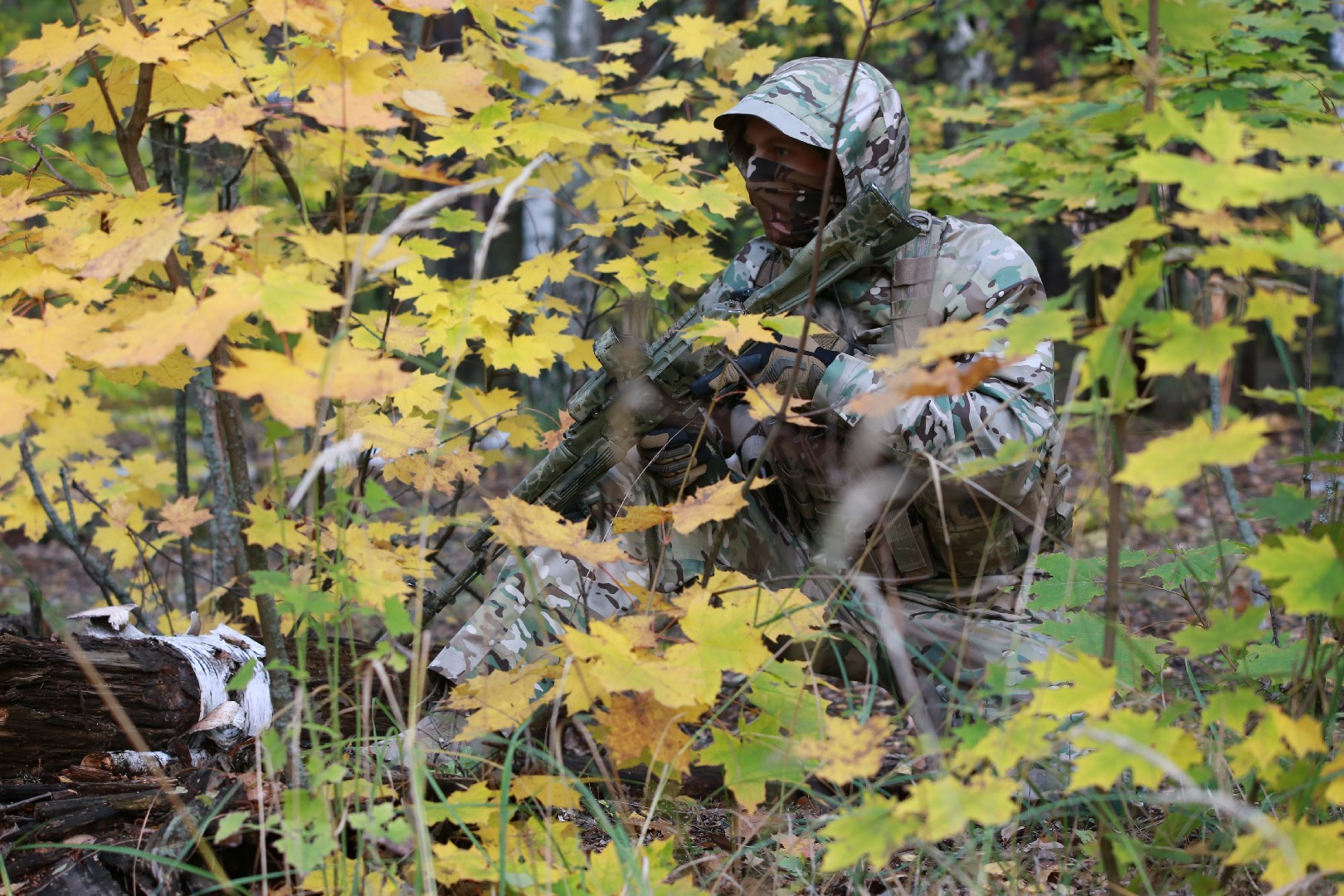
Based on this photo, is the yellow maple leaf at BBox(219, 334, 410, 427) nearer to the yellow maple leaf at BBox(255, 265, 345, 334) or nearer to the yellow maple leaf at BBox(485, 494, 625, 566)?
the yellow maple leaf at BBox(255, 265, 345, 334)

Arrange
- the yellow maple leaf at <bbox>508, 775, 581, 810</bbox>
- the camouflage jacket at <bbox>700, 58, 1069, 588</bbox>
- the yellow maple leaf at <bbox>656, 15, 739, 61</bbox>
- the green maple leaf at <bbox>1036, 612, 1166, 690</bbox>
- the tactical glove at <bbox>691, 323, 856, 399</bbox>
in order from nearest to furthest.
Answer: the yellow maple leaf at <bbox>508, 775, 581, 810</bbox> < the green maple leaf at <bbox>1036, 612, 1166, 690</bbox> < the tactical glove at <bbox>691, 323, 856, 399</bbox> < the camouflage jacket at <bbox>700, 58, 1069, 588</bbox> < the yellow maple leaf at <bbox>656, 15, 739, 61</bbox>

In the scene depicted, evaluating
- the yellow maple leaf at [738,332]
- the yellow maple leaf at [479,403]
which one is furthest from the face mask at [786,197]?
the yellow maple leaf at [738,332]

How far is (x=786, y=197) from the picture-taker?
2963 millimetres

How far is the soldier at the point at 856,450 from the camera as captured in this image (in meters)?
2.68

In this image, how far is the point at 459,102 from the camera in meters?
1.87

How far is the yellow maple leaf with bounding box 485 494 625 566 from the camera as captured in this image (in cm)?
174

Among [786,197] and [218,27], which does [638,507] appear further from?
[786,197]

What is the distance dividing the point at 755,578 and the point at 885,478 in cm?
53

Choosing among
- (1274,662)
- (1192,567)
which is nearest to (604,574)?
(1192,567)

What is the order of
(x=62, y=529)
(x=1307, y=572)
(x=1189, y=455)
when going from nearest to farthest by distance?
(x=1189, y=455), (x=1307, y=572), (x=62, y=529)

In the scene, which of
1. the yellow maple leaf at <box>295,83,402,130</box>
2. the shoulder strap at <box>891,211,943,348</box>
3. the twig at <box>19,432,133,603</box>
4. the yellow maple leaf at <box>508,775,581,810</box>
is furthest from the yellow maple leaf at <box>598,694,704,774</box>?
the twig at <box>19,432,133,603</box>

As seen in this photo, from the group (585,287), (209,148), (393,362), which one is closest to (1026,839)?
(393,362)

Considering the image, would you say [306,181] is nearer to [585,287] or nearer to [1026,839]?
[585,287]

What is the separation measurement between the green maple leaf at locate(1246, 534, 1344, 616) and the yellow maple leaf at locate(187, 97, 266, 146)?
1659 millimetres
